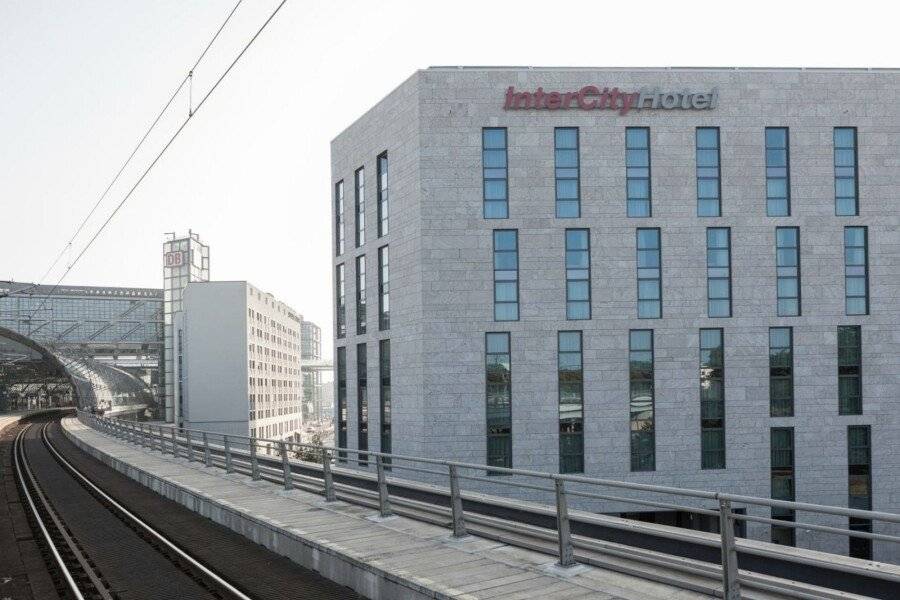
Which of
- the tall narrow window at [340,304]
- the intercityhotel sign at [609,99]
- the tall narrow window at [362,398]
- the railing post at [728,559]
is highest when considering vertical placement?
the intercityhotel sign at [609,99]

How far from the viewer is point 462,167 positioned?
3594 cm

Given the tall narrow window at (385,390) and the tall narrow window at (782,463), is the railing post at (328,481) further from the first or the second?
the tall narrow window at (782,463)

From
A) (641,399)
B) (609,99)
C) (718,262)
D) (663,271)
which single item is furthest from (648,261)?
(609,99)

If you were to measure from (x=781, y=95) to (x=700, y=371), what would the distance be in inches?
502

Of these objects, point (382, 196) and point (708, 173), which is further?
point (382, 196)

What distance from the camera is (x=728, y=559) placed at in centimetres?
720

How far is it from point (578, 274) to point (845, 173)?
506 inches

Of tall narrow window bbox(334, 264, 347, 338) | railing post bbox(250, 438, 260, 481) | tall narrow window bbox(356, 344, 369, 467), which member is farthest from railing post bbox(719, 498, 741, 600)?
tall narrow window bbox(334, 264, 347, 338)

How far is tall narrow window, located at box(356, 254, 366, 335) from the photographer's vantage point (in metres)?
41.6

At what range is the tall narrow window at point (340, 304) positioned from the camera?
4375cm

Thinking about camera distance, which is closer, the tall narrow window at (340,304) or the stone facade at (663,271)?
the stone facade at (663,271)

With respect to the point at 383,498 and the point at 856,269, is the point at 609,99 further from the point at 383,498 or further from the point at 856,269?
the point at 383,498

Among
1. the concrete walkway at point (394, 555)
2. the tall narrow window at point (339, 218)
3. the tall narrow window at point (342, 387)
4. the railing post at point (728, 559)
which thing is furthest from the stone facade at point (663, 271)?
the railing post at point (728, 559)

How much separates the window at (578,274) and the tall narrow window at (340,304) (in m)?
13.2
